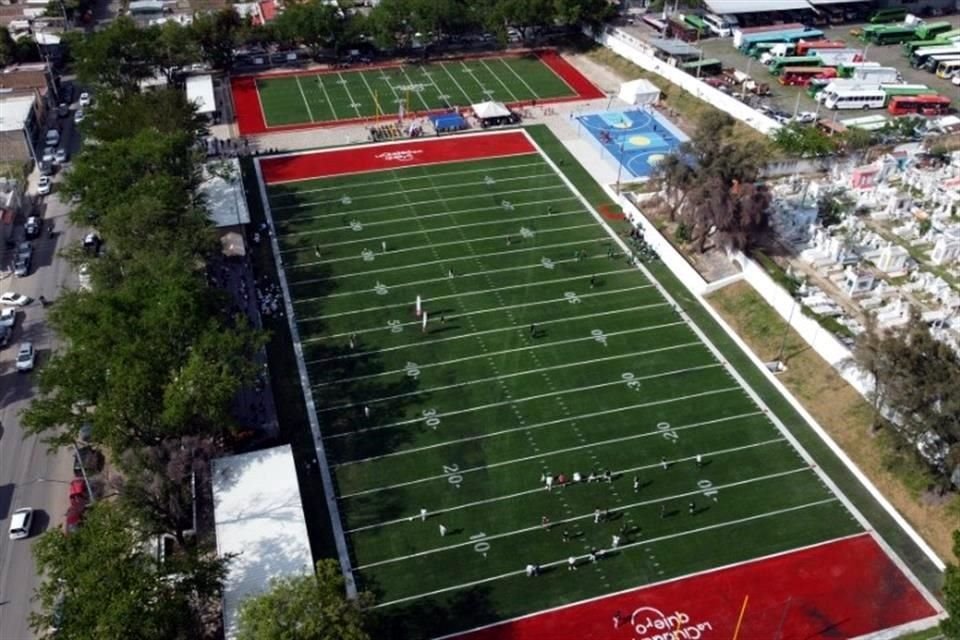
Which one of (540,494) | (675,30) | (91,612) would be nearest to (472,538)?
(540,494)

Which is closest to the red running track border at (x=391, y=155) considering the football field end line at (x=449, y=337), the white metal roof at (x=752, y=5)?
the football field end line at (x=449, y=337)

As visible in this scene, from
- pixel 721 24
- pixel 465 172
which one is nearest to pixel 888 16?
pixel 721 24

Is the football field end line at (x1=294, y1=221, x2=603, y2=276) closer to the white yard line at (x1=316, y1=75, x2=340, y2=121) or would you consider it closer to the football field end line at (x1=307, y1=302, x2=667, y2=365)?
the football field end line at (x1=307, y1=302, x2=667, y2=365)

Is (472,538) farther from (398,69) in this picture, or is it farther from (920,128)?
(398,69)

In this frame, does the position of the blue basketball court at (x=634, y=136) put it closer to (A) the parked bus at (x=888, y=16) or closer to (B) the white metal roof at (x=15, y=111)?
(A) the parked bus at (x=888, y=16)

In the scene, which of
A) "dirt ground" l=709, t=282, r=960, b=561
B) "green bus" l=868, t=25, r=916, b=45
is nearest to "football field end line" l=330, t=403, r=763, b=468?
"dirt ground" l=709, t=282, r=960, b=561

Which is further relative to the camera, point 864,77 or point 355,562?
point 864,77
